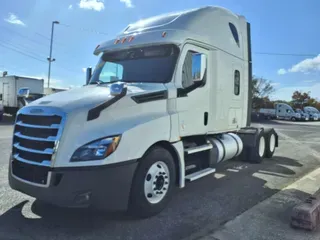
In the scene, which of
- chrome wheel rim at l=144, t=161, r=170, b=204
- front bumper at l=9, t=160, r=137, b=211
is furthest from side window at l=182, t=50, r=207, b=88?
front bumper at l=9, t=160, r=137, b=211

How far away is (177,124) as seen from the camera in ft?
16.2

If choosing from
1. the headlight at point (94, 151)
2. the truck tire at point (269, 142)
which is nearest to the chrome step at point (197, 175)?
the headlight at point (94, 151)

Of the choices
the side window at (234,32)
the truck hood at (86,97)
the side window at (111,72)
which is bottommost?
the truck hood at (86,97)

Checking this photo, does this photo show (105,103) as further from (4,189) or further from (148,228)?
(4,189)

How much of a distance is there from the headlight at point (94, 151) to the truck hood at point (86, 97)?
49cm

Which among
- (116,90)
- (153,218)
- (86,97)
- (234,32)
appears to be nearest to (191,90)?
(116,90)

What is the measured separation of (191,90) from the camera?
5.27 m

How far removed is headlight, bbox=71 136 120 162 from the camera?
369cm

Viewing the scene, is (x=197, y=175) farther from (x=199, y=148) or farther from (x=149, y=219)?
(x=149, y=219)

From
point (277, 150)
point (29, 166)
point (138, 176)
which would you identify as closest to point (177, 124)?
point (138, 176)

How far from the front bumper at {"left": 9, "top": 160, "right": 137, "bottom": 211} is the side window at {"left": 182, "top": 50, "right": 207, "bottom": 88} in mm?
1903

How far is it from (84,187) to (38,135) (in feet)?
3.04

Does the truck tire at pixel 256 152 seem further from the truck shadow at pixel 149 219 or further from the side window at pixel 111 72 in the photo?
the side window at pixel 111 72

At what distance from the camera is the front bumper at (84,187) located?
3.65m
